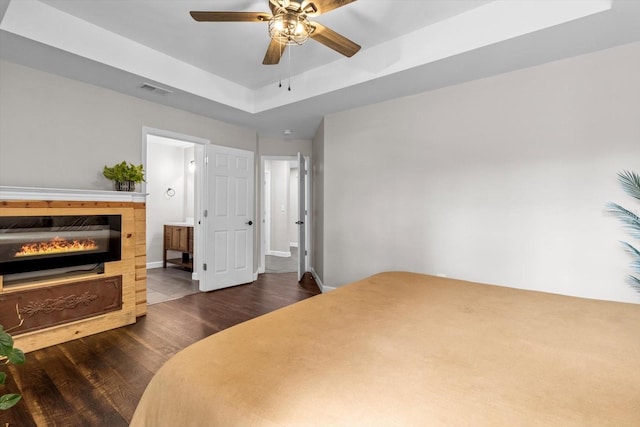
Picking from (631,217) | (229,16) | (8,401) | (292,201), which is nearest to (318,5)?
(229,16)

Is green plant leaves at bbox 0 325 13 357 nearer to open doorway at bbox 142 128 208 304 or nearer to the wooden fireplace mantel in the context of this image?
the wooden fireplace mantel

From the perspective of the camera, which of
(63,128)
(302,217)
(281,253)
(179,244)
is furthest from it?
(281,253)

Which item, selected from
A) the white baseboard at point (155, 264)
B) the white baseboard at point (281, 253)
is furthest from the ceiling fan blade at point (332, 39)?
the white baseboard at point (281, 253)

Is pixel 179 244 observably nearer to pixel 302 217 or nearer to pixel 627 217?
pixel 302 217

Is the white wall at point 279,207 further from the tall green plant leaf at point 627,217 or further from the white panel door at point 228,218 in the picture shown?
the tall green plant leaf at point 627,217

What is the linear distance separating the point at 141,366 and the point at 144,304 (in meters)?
1.24

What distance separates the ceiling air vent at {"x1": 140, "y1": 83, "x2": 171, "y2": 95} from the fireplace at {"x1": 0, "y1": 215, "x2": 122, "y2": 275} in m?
1.40

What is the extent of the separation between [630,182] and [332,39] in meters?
2.51

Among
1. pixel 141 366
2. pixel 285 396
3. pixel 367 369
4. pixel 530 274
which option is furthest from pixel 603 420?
pixel 141 366

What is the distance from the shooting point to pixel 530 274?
2.70 m

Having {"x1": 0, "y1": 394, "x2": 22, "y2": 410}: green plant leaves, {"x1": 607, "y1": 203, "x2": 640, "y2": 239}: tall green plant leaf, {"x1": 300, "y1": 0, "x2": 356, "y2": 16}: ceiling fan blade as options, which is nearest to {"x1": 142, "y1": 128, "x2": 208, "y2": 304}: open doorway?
{"x1": 300, "y1": 0, "x2": 356, "y2": 16}: ceiling fan blade

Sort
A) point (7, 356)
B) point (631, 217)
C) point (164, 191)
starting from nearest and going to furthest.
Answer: point (7, 356) < point (631, 217) < point (164, 191)

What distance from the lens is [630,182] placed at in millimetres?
2314

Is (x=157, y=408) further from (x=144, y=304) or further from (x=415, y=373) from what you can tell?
(x=144, y=304)
